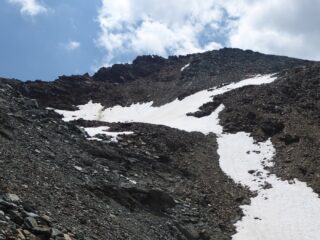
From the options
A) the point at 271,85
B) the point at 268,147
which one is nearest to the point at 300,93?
the point at 271,85

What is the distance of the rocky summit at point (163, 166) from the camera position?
2159 centimetres

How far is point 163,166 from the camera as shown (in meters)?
38.6

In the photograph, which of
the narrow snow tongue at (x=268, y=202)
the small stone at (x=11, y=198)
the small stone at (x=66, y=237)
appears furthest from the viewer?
the narrow snow tongue at (x=268, y=202)

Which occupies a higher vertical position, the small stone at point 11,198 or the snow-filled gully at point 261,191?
the snow-filled gully at point 261,191

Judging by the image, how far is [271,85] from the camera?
63000 millimetres

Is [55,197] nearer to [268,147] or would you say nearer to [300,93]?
[268,147]

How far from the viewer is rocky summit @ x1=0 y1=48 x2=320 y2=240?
21.6m

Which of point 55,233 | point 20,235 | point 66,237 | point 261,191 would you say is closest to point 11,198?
point 55,233

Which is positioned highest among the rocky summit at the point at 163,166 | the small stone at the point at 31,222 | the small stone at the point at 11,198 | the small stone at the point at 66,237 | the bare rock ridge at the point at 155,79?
the bare rock ridge at the point at 155,79

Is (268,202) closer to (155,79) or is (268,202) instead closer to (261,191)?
(261,191)

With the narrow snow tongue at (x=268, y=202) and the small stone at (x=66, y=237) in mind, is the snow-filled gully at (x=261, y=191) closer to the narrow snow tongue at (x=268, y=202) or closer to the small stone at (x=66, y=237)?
the narrow snow tongue at (x=268, y=202)

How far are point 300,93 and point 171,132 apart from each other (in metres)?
18.6

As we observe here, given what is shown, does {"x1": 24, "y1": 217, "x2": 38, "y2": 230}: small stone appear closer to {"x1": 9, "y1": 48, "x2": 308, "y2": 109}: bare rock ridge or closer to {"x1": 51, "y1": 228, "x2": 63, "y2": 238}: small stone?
{"x1": 51, "y1": 228, "x2": 63, "y2": 238}: small stone

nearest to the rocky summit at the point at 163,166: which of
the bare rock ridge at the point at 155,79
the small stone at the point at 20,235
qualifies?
the small stone at the point at 20,235
